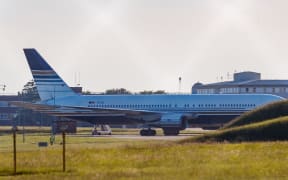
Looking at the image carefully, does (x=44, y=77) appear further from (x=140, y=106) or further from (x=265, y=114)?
(x=265, y=114)

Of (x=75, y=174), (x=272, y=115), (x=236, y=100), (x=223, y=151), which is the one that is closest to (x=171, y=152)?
(x=223, y=151)

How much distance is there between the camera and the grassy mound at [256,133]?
133 ft

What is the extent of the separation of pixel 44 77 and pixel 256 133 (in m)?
39.5

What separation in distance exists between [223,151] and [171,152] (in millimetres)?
1918

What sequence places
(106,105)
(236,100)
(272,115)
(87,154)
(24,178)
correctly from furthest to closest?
(106,105)
(236,100)
(272,115)
(87,154)
(24,178)

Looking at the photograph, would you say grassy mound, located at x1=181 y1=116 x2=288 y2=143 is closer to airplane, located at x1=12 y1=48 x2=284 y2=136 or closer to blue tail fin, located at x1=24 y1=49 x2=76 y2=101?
airplane, located at x1=12 y1=48 x2=284 y2=136

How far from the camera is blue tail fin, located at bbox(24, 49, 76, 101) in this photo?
77312 millimetres

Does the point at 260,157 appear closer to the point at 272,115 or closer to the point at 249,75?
the point at 272,115

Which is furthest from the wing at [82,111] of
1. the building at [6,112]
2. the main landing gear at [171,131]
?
the building at [6,112]

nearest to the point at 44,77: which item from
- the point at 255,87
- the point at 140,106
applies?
the point at 140,106

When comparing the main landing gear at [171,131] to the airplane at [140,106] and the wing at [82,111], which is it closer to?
the airplane at [140,106]

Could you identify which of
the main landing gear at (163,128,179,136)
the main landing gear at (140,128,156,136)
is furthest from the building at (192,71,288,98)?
the main landing gear at (140,128,156,136)

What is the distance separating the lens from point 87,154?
3038 cm

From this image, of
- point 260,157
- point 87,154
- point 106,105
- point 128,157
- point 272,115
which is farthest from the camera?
point 106,105
